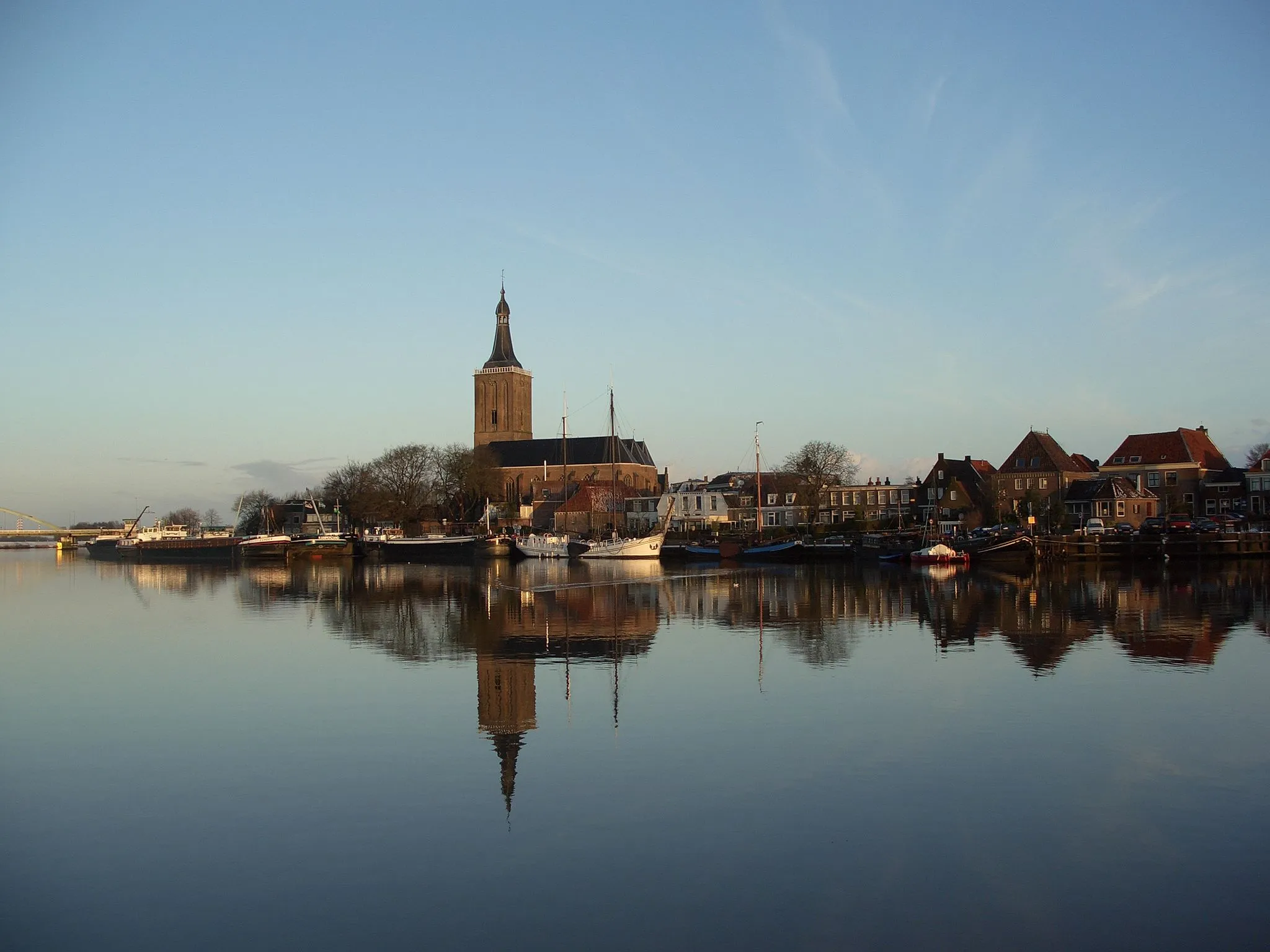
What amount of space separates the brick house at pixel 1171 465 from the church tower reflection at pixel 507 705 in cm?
7749

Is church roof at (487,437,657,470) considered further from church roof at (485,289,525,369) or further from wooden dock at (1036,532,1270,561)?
wooden dock at (1036,532,1270,561)

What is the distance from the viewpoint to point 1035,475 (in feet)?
287

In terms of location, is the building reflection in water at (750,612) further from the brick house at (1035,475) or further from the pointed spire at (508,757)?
the brick house at (1035,475)

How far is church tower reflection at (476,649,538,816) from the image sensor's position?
564 inches

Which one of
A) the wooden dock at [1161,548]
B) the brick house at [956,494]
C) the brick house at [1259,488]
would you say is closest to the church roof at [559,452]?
the brick house at [956,494]

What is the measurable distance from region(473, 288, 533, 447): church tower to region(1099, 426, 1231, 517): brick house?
3349 inches

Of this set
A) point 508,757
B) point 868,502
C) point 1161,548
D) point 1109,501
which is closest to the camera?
point 508,757

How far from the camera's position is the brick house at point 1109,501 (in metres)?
83.7

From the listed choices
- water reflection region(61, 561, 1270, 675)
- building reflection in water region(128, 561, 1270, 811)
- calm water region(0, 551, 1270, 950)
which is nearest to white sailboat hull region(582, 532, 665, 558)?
water reflection region(61, 561, 1270, 675)

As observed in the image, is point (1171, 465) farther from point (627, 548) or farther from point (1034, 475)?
point (627, 548)

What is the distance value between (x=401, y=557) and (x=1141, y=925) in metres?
83.8

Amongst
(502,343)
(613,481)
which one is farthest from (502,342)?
(613,481)

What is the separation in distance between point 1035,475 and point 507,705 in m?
77.7

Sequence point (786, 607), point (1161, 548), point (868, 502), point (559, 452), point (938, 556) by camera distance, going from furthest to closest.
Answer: point (559, 452)
point (868, 502)
point (1161, 548)
point (938, 556)
point (786, 607)
